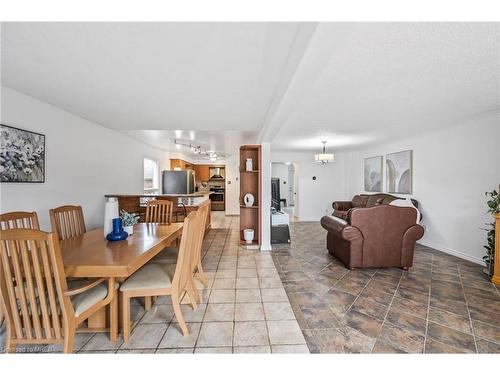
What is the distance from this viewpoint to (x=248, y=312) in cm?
210

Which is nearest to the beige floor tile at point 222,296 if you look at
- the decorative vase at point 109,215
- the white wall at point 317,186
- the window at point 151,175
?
the decorative vase at point 109,215

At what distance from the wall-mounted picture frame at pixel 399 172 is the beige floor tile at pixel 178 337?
5161 mm

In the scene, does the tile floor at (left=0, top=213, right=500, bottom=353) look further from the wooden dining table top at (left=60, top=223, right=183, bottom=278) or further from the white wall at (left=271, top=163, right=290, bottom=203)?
the white wall at (left=271, top=163, right=290, bottom=203)

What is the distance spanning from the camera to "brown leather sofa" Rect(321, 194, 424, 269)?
307 centimetres

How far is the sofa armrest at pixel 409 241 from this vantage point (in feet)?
10.2

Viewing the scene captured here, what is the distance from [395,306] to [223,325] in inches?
69.2

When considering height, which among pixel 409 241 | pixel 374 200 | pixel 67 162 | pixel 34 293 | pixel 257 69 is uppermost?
pixel 257 69

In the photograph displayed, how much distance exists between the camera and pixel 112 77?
6.82ft

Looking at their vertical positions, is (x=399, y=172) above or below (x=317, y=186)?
above

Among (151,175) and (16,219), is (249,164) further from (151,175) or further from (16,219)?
(151,175)

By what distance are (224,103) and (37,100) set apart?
2377 mm

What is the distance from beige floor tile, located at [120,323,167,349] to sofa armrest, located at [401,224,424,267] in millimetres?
3242

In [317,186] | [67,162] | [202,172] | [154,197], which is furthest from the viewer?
[202,172]

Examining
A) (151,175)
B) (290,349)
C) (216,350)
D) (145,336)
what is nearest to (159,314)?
(145,336)
